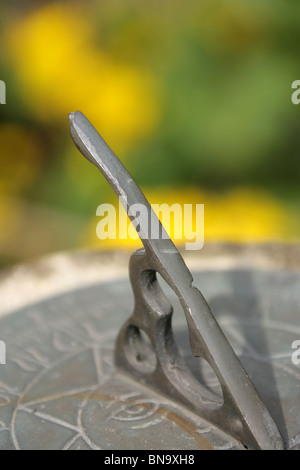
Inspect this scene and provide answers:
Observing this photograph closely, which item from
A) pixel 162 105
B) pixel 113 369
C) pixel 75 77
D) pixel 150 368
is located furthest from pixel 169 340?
pixel 75 77

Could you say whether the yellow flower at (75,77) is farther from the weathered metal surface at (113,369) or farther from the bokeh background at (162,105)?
the weathered metal surface at (113,369)

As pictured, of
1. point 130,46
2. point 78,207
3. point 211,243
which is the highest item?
point 130,46

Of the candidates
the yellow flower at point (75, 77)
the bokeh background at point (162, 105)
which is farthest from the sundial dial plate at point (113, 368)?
the yellow flower at point (75, 77)

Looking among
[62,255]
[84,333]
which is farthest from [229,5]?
[84,333]
